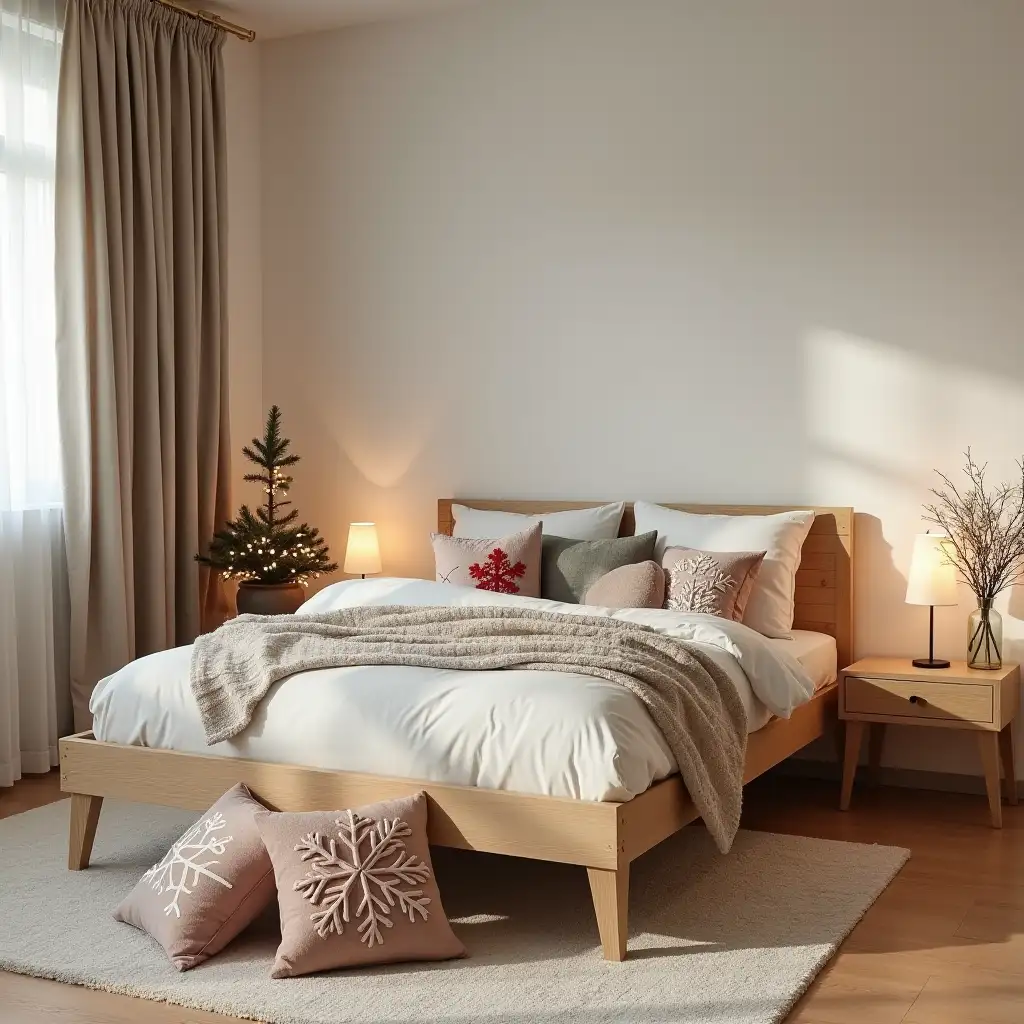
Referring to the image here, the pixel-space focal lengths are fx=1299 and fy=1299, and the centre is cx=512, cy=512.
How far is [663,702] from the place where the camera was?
3068 millimetres

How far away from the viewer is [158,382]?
4.91 metres

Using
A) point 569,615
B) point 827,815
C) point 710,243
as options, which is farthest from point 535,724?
point 710,243

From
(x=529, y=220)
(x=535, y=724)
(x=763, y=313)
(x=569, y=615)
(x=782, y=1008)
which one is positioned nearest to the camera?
(x=782, y=1008)

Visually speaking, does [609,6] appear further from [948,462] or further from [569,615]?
[569,615]

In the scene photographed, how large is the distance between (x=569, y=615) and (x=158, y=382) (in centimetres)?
215

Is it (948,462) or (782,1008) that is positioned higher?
(948,462)

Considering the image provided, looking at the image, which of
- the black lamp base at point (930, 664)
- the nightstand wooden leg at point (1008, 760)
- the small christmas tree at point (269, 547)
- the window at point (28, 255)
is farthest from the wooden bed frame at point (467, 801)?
the small christmas tree at point (269, 547)

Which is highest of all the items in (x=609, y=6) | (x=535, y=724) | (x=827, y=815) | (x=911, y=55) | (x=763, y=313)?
(x=609, y=6)

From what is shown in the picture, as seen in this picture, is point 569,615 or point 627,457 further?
point 627,457

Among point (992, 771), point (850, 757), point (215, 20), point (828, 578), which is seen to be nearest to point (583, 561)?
point (828, 578)

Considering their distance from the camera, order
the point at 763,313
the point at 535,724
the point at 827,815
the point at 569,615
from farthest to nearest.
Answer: the point at 763,313 → the point at 827,815 → the point at 569,615 → the point at 535,724

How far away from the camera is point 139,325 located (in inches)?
192

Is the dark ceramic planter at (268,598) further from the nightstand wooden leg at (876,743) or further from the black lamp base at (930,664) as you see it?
the black lamp base at (930,664)

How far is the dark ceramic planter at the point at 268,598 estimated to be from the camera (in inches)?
194
